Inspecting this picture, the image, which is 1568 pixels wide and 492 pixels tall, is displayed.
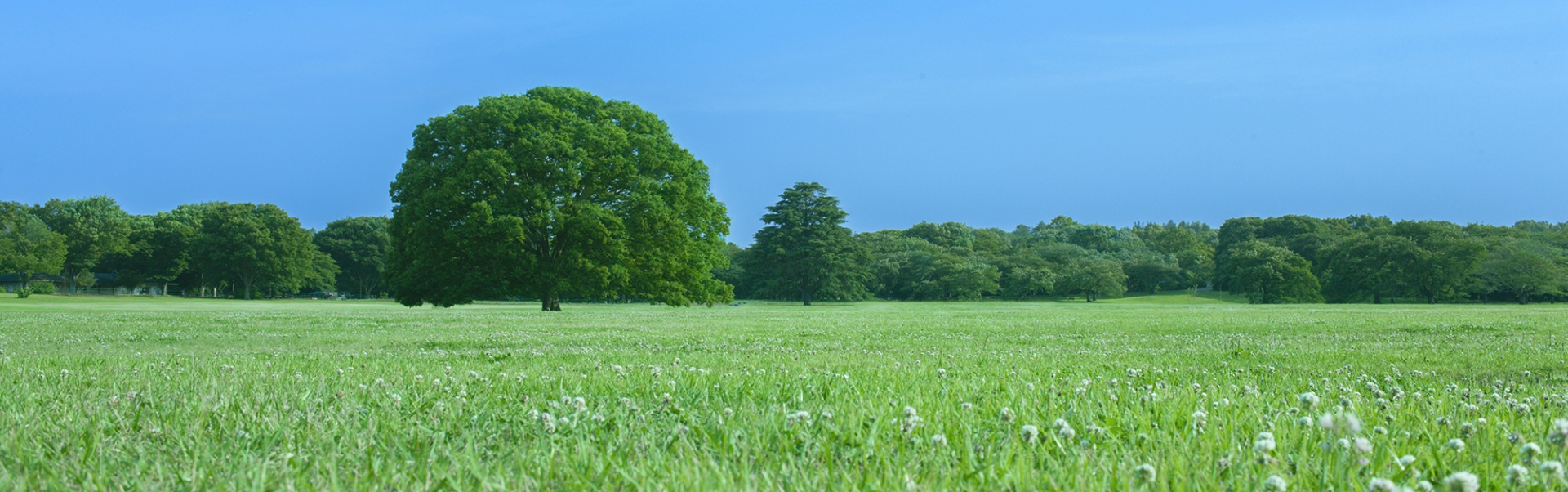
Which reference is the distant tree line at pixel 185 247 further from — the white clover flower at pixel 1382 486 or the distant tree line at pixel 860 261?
the white clover flower at pixel 1382 486

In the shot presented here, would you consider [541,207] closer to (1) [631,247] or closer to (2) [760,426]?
(1) [631,247]

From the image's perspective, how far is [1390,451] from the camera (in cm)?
250

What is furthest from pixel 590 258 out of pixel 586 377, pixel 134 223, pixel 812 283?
pixel 134 223

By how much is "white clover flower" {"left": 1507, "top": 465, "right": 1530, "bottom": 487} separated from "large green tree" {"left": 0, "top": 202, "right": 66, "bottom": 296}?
7761 centimetres

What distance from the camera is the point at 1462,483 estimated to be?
5.68 feet

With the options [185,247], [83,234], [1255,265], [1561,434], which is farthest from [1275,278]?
[83,234]

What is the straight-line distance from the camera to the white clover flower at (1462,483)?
169 cm

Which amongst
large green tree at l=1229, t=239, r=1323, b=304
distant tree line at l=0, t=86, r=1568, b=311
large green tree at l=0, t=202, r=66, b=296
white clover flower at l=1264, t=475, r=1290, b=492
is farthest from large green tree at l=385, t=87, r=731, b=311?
large green tree at l=1229, t=239, r=1323, b=304

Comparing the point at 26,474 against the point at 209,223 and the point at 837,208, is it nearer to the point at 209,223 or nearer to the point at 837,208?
the point at 837,208

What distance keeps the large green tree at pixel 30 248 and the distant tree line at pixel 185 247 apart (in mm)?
151

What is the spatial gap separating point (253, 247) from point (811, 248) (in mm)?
52031

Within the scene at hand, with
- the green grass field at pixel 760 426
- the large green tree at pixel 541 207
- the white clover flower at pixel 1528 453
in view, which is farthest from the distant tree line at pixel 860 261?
the white clover flower at pixel 1528 453

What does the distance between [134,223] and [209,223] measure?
57.7 feet

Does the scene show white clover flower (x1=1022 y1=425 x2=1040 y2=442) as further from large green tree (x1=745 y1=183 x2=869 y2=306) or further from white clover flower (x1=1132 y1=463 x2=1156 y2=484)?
large green tree (x1=745 y1=183 x2=869 y2=306)
